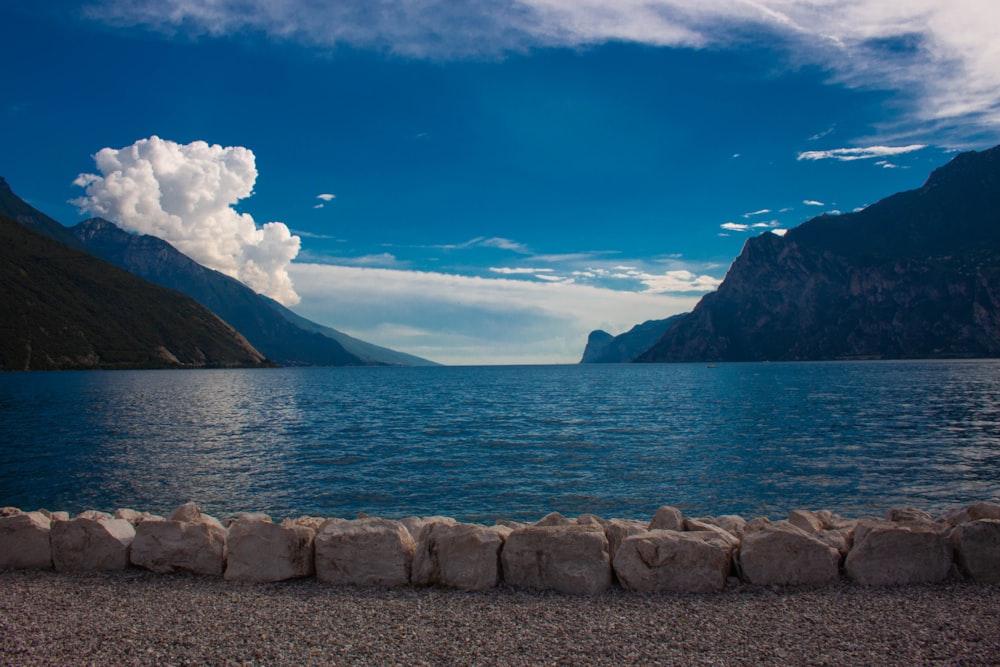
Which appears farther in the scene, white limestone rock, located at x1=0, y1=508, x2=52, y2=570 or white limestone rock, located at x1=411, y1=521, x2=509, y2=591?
white limestone rock, located at x1=0, y1=508, x2=52, y2=570

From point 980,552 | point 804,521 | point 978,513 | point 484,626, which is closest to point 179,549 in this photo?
point 484,626

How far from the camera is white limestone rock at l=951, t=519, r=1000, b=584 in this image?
10.2m

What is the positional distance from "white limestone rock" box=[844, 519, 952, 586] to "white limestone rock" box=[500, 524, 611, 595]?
4.46 meters

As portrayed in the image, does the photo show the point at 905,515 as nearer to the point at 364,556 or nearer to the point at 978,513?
the point at 978,513

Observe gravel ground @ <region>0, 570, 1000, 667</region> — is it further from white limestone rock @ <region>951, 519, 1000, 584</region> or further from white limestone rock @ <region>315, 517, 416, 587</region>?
white limestone rock @ <region>951, 519, 1000, 584</region>

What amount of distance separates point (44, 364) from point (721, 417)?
627 ft

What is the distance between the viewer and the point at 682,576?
10273 millimetres

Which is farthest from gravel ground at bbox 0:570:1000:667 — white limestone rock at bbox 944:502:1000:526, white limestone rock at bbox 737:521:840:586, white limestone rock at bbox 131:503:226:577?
white limestone rock at bbox 944:502:1000:526

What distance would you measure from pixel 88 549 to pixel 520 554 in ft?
28.4

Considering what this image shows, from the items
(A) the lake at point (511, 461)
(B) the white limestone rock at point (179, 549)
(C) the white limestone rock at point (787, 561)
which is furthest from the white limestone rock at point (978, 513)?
(B) the white limestone rock at point (179, 549)

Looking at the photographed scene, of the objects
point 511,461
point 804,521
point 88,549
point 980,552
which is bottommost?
point 511,461

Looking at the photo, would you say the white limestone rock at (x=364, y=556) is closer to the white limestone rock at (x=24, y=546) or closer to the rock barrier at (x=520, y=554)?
the rock barrier at (x=520, y=554)

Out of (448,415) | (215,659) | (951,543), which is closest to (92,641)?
(215,659)

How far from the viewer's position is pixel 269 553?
11195mm
